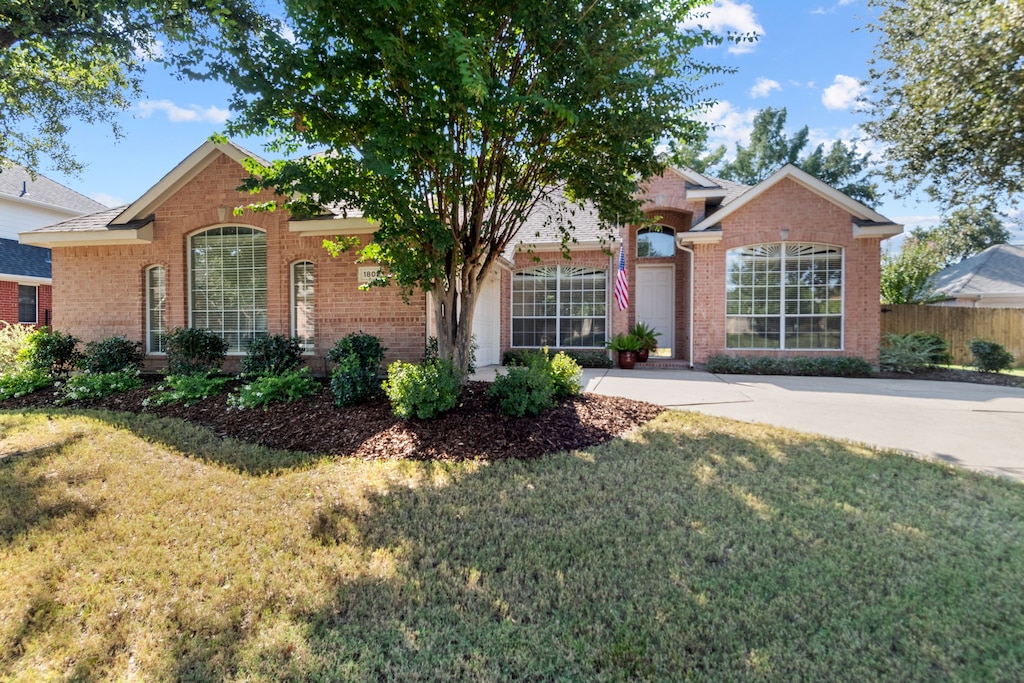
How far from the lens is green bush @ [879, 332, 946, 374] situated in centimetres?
1193

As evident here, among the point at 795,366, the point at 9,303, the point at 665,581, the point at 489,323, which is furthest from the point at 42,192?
the point at 795,366

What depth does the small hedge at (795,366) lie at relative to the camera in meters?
11.3

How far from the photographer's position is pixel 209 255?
10.1 m

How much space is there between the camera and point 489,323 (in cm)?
1302

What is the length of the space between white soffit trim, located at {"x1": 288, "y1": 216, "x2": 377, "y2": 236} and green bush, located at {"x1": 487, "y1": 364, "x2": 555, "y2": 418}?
442 centimetres

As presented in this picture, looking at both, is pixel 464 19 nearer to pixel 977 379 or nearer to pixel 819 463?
pixel 819 463

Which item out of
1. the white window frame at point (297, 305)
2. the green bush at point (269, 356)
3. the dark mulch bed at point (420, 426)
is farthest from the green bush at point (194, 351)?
the dark mulch bed at point (420, 426)

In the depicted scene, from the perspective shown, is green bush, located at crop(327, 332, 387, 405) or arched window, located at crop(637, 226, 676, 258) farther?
arched window, located at crop(637, 226, 676, 258)

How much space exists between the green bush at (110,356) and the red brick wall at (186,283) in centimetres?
61

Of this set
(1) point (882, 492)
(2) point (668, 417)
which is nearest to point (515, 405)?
(2) point (668, 417)

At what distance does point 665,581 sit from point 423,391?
374cm

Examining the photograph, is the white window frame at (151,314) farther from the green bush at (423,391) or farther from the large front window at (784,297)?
the large front window at (784,297)

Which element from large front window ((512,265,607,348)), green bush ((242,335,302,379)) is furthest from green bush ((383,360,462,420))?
large front window ((512,265,607,348))

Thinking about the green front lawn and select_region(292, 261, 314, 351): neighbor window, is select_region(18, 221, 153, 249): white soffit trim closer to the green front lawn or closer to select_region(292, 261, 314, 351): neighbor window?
select_region(292, 261, 314, 351): neighbor window
